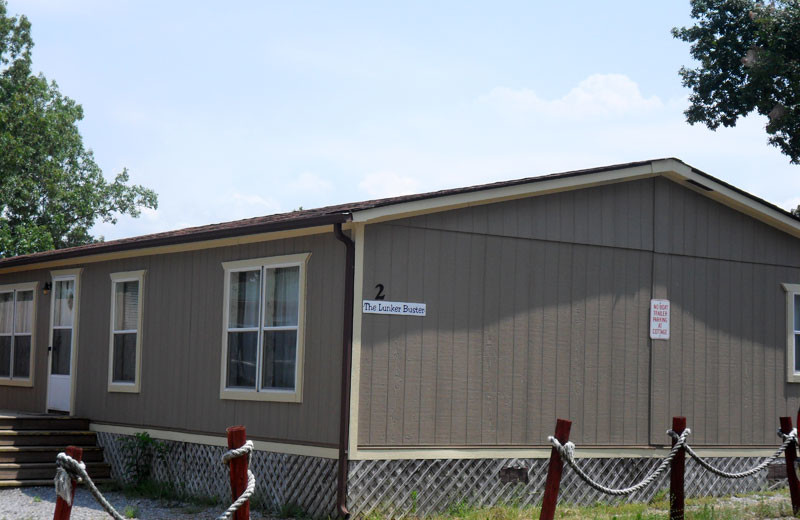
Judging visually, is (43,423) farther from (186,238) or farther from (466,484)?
(466,484)

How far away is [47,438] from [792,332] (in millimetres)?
9784

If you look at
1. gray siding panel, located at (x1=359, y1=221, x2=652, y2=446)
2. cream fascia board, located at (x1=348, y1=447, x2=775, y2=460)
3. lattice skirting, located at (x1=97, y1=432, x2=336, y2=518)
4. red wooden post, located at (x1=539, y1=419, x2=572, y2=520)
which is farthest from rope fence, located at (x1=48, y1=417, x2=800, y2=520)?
lattice skirting, located at (x1=97, y1=432, x2=336, y2=518)

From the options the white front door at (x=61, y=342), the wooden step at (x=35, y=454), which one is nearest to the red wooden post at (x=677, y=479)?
the wooden step at (x=35, y=454)

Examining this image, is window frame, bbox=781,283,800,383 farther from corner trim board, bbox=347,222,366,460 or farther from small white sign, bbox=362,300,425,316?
corner trim board, bbox=347,222,366,460

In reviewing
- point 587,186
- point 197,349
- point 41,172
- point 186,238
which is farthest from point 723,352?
point 41,172

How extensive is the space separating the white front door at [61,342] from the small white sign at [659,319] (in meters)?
8.18

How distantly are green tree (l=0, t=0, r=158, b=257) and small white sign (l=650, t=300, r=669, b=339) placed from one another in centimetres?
2178

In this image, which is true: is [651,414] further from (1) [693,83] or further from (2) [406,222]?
(1) [693,83]

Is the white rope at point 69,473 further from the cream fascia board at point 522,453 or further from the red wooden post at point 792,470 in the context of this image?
the red wooden post at point 792,470

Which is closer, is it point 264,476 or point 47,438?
point 264,476

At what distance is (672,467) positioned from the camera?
8805 mm

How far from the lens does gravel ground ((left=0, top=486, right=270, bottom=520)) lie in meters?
10.8

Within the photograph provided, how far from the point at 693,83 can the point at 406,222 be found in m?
15.7

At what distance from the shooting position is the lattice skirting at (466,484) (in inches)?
389
